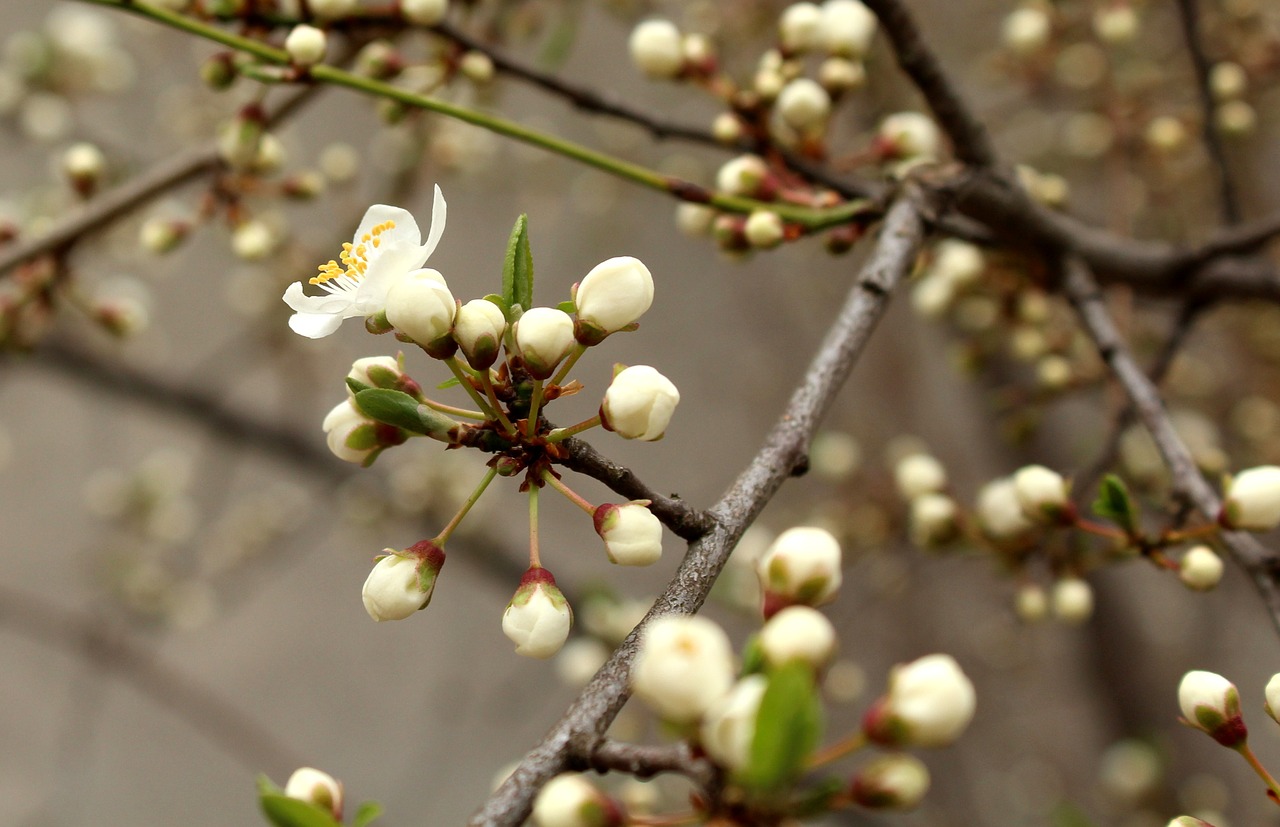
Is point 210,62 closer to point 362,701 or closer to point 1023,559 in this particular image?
point 1023,559

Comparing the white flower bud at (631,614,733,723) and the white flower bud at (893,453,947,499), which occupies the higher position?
the white flower bud at (893,453,947,499)

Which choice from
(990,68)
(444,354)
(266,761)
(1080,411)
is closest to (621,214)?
(990,68)

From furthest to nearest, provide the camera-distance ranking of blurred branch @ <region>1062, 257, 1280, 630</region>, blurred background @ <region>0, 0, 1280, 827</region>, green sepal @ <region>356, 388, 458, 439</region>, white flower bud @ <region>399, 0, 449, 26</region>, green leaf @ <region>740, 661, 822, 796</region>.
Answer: blurred background @ <region>0, 0, 1280, 827</region> < white flower bud @ <region>399, 0, 449, 26</region> < blurred branch @ <region>1062, 257, 1280, 630</region> < green sepal @ <region>356, 388, 458, 439</region> < green leaf @ <region>740, 661, 822, 796</region>

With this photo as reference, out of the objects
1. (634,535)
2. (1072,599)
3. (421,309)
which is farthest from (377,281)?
(1072,599)

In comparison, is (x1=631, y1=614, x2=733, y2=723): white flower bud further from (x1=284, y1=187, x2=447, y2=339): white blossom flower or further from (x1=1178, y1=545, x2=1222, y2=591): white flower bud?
(x1=1178, y1=545, x2=1222, y2=591): white flower bud

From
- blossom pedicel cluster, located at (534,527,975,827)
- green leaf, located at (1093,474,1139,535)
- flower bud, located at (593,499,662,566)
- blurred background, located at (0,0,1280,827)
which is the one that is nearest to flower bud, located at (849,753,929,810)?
blossom pedicel cluster, located at (534,527,975,827)

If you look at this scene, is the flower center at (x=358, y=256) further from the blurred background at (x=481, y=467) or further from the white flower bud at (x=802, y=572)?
the blurred background at (x=481, y=467)

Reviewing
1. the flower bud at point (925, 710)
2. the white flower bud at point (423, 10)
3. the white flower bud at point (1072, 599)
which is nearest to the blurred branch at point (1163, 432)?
the white flower bud at point (1072, 599)
